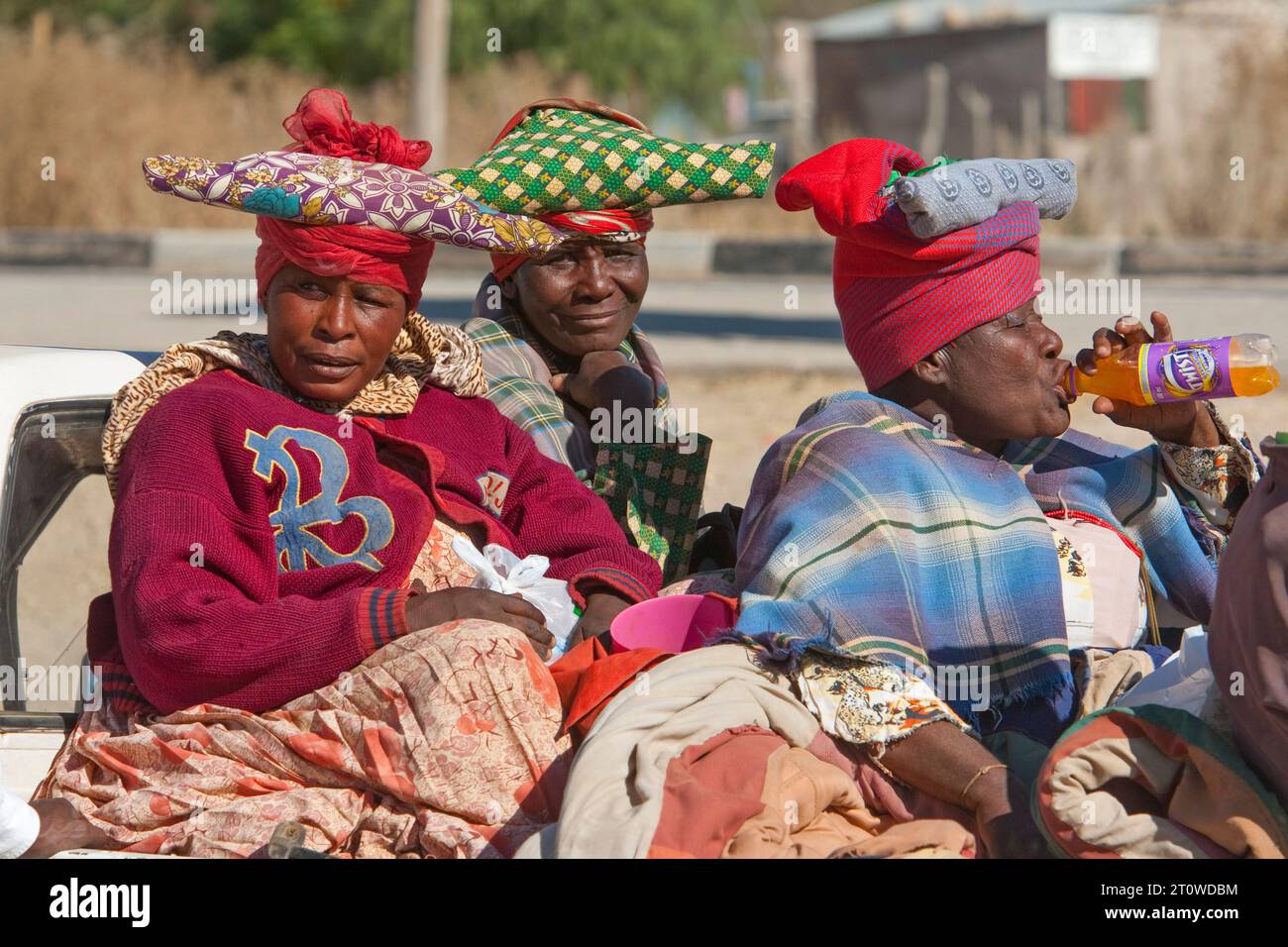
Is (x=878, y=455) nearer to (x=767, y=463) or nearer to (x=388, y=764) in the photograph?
(x=767, y=463)

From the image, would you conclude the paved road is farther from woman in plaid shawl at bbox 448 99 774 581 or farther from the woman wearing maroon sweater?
the woman wearing maroon sweater

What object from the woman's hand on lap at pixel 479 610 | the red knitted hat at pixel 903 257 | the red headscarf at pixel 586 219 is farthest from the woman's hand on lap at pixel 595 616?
the red headscarf at pixel 586 219

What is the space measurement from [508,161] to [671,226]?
14495 millimetres

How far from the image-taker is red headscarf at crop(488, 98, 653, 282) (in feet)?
14.3

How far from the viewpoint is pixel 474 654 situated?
10.1 ft

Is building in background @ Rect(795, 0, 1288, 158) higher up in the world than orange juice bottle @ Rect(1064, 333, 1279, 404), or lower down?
higher up

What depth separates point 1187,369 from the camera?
139 inches

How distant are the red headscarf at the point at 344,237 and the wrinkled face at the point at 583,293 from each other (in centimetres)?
78

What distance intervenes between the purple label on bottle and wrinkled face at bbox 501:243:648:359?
4.87 ft

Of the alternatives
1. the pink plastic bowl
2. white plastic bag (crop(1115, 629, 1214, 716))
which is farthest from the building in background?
white plastic bag (crop(1115, 629, 1214, 716))

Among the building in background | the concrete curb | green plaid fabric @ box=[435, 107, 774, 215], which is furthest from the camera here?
the building in background

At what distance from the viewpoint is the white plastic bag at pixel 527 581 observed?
3.54m

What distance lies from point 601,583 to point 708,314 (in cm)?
1057

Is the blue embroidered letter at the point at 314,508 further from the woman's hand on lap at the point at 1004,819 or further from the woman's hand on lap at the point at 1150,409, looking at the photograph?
the woman's hand on lap at the point at 1150,409
